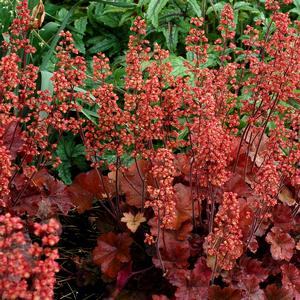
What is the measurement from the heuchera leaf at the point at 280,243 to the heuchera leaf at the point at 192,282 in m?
0.38

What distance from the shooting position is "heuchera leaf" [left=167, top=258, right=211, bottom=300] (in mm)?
2883

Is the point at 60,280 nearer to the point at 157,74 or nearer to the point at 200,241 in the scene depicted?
the point at 200,241

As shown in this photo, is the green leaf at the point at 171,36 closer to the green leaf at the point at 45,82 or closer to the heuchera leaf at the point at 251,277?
the green leaf at the point at 45,82

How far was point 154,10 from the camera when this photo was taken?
13.8 feet

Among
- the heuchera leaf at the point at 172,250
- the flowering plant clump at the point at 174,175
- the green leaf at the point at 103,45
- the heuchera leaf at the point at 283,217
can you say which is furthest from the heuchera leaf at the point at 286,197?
the green leaf at the point at 103,45

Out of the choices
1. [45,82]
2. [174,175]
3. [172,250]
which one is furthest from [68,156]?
[172,250]

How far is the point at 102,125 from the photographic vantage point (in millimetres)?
3043

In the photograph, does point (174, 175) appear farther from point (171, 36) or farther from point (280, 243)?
point (171, 36)

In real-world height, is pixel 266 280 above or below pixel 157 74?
below

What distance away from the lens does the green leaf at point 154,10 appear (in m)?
4.20

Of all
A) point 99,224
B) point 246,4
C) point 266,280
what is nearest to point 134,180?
point 99,224

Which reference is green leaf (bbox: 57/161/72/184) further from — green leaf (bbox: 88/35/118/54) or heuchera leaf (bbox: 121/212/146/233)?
heuchera leaf (bbox: 121/212/146/233)

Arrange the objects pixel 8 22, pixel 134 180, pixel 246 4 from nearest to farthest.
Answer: pixel 134 180, pixel 8 22, pixel 246 4

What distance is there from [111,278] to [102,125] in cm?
75
